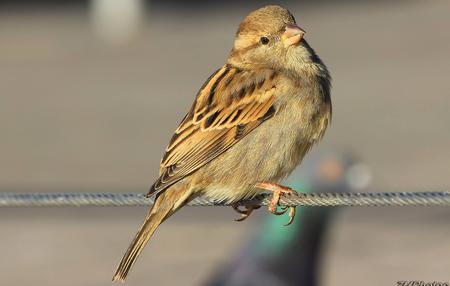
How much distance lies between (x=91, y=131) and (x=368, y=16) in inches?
278

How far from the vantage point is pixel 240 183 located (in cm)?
448

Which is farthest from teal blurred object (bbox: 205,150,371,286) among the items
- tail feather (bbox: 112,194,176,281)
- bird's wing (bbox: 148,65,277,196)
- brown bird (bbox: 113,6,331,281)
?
tail feather (bbox: 112,194,176,281)

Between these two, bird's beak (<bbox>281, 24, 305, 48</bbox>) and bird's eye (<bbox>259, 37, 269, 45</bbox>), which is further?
bird's eye (<bbox>259, 37, 269, 45</bbox>)

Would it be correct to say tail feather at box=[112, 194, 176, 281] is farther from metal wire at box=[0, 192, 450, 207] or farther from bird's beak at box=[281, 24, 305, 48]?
bird's beak at box=[281, 24, 305, 48]

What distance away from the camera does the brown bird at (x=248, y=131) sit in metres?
4.43

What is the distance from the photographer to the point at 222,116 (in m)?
4.61

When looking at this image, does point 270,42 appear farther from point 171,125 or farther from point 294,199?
point 171,125

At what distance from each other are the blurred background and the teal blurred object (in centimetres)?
4

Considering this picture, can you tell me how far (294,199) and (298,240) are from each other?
183 cm

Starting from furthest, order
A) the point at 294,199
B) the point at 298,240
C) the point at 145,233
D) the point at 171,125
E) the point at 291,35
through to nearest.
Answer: the point at 171,125 < the point at 298,240 < the point at 291,35 < the point at 145,233 < the point at 294,199

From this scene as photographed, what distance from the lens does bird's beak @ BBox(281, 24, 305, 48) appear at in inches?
186

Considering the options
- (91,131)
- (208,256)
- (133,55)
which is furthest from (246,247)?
(133,55)

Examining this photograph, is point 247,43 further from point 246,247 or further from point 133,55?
point 133,55

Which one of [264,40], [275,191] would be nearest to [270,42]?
[264,40]
